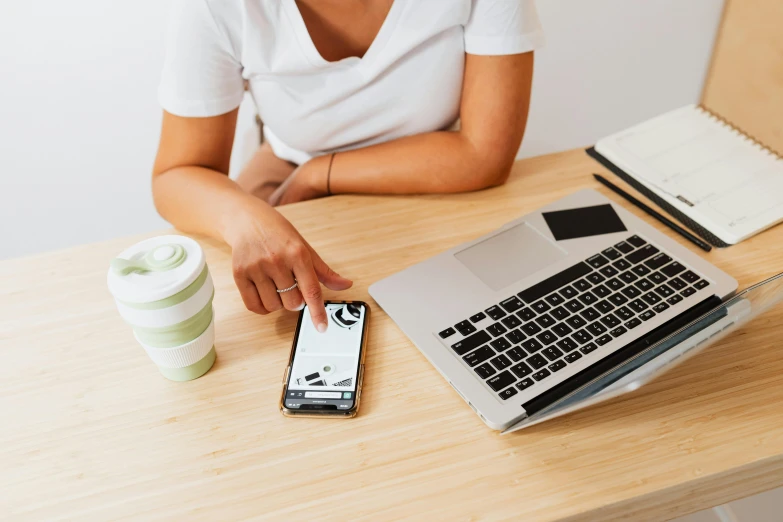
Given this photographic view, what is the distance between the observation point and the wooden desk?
0.55m

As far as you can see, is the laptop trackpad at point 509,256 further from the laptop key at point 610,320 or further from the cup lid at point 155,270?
the cup lid at point 155,270

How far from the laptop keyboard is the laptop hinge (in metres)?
0.02

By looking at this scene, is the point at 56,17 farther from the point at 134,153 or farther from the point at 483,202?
the point at 483,202

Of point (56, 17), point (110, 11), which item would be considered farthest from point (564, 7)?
point (56, 17)

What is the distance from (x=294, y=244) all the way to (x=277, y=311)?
0.09m

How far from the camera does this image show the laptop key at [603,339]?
641mm

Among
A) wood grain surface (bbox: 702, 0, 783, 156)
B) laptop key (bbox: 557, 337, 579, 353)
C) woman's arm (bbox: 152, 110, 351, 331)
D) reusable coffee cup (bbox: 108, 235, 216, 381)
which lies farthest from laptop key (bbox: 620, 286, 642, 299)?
wood grain surface (bbox: 702, 0, 783, 156)

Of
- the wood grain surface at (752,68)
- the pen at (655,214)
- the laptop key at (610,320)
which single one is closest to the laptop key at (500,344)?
the laptop key at (610,320)

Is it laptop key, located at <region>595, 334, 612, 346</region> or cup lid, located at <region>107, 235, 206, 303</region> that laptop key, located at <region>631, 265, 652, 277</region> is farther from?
cup lid, located at <region>107, 235, 206, 303</region>

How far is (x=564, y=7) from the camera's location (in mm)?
1766

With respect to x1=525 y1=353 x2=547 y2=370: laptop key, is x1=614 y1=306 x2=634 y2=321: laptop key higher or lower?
higher

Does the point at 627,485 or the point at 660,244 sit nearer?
the point at 627,485

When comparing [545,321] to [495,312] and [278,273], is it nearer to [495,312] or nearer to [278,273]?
[495,312]

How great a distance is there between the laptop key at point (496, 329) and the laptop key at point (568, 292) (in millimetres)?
88
